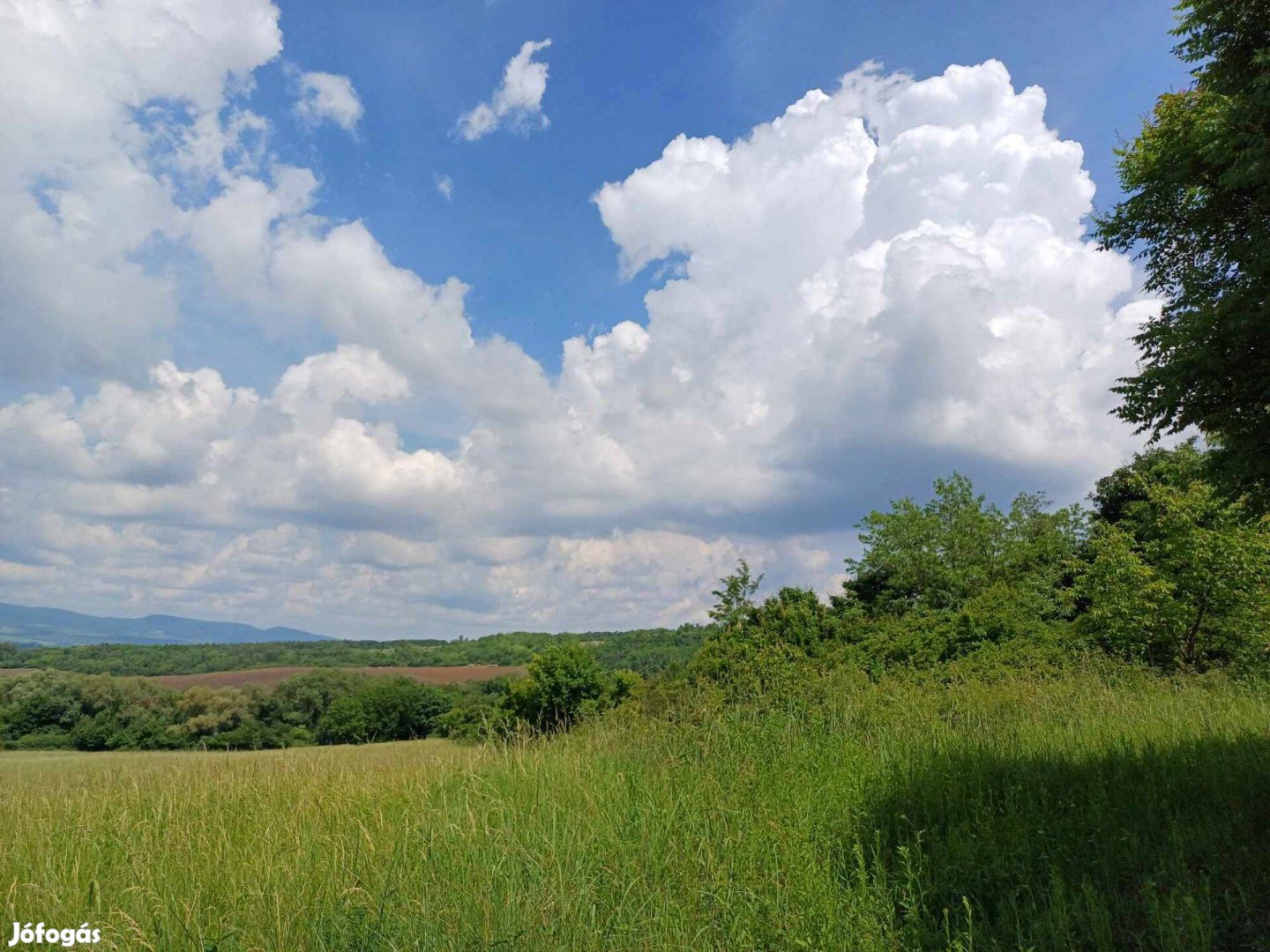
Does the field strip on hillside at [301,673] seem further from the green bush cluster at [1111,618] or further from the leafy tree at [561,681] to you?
the green bush cluster at [1111,618]

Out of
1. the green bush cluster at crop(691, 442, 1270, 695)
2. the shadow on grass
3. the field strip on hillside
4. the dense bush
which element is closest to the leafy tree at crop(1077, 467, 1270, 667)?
the green bush cluster at crop(691, 442, 1270, 695)

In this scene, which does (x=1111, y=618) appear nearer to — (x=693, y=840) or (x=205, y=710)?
(x=693, y=840)

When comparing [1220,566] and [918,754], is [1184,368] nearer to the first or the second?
[918,754]

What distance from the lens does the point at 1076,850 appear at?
5.77 metres

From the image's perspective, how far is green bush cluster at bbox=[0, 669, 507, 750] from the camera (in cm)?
2066

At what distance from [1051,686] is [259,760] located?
448 inches

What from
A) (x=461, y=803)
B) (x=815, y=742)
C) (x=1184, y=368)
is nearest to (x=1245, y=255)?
(x=1184, y=368)

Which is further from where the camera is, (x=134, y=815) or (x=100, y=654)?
(x=100, y=654)

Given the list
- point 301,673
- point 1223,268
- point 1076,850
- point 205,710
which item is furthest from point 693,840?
point 301,673

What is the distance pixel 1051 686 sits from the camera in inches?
445

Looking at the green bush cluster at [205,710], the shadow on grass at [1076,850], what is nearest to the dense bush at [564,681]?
the green bush cluster at [205,710]

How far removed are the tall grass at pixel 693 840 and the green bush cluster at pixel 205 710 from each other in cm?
1172

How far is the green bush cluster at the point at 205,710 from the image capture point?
20.7 metres

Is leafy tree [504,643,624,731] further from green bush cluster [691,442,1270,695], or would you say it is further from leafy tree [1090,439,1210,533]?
leafy tree [1090,439,1210,533]
